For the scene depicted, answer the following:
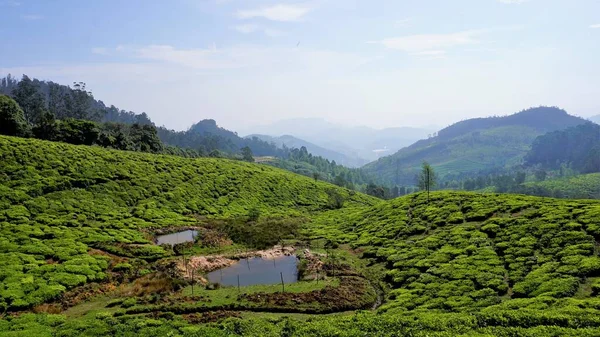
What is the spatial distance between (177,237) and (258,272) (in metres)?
22.2

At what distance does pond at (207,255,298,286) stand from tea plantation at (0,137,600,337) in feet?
30.9

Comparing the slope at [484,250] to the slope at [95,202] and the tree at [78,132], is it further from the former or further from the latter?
the tree at [78,132]

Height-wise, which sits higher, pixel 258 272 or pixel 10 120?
pixel 10 120

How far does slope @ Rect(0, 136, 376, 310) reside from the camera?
5003 centimetres

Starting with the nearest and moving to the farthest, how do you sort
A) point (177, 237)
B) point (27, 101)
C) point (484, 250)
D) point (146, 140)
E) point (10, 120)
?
point (484, 250), point (177, 237), point (10, 120), point (146, 140), point (27, 101)

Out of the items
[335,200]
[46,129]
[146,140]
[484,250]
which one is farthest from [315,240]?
[146,140]

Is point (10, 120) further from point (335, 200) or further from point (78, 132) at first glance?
point (335, 200)

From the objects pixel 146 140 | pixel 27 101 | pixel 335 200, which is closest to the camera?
pixel 335 200

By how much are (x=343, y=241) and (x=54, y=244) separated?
43.9 meters

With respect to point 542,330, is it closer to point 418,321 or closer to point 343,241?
point 418,321

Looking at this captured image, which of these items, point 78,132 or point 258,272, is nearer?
point 258,272

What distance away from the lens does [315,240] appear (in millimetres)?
71188

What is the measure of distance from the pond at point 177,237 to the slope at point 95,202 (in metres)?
3.20

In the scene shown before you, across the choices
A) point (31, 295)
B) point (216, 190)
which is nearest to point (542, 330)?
point (31, 295)
